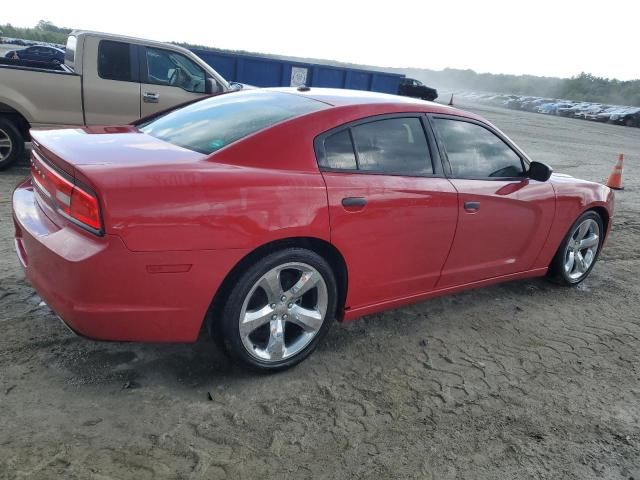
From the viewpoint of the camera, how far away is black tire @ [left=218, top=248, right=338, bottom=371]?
103 inches

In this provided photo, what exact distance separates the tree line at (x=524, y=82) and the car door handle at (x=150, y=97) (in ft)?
113

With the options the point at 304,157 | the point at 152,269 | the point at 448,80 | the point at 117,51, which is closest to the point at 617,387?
the point at 304,157

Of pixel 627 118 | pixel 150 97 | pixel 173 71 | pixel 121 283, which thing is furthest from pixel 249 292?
pixel 627 118

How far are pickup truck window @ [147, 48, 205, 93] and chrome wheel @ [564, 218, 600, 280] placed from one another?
17.7 feet

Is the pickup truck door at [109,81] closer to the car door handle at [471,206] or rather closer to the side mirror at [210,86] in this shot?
the side mirror at [210,86]

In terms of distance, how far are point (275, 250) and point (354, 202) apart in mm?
528

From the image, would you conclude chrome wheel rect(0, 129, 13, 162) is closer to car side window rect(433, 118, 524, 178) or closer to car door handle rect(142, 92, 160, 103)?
car door handle rect(142, 92, 160, 103)

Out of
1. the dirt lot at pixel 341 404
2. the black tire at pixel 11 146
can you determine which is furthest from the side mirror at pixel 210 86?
the dirt lot at pixel 341 404

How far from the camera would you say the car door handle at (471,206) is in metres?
3.44

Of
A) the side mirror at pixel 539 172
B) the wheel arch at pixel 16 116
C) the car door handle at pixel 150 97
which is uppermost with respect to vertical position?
the side mirror at pixel 539 172

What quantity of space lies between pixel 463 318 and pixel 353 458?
5.96 feet

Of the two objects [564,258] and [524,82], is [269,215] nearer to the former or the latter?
[564,258]

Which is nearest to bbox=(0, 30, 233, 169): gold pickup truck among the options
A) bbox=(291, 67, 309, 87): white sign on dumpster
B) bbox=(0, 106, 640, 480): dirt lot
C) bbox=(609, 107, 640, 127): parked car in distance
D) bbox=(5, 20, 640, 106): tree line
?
bbox=(0, 106, 640, 480): dirt lot

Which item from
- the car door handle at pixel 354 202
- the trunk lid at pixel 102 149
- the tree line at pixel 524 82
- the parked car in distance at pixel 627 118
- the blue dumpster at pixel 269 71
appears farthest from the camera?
the tree line at pixel 524 82
